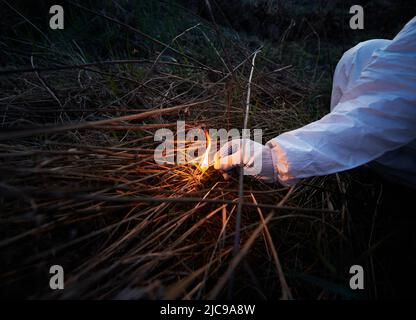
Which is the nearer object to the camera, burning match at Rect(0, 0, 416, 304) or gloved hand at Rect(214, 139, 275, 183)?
burning match at Rect(0, 0, 416, 304)

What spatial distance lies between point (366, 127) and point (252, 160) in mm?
365

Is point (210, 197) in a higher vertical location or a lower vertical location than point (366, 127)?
lower

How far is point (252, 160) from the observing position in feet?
2.98

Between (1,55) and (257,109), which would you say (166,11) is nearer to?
(1,55)

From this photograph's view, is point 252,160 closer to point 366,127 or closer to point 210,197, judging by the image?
point 210,197

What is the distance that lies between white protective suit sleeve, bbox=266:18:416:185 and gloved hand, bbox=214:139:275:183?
64mm

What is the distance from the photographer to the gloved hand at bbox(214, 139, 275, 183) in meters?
0.91

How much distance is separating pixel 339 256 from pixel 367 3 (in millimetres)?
3725

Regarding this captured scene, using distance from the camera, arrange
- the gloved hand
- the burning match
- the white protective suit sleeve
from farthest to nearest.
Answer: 1. the gloved hand
2. the white protective suit sleeve
3. the burning match

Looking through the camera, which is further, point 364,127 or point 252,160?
point 252,160

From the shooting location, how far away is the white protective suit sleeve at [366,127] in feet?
2.63

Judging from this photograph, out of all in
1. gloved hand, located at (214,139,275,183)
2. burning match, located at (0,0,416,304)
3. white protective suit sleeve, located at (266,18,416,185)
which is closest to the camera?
burning match, located at (0,0,416,304)

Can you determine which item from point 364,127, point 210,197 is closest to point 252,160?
point 210,197

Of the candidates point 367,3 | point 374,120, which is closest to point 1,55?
point 374,120
